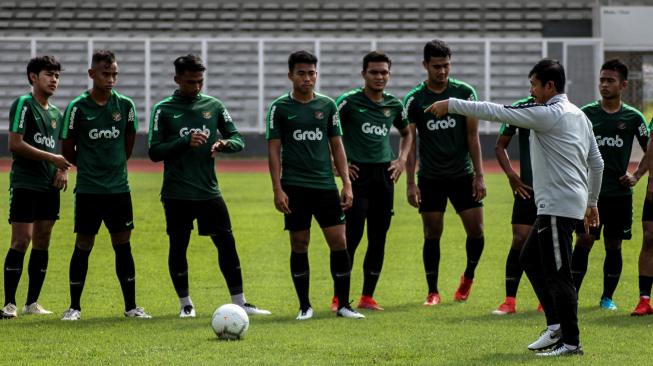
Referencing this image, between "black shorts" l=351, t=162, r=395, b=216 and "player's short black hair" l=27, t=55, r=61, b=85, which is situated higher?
"player's short black hair" l=27, t=55, r=61, b=85

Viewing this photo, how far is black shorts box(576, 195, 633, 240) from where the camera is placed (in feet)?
32.0

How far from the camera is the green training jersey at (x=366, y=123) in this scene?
9.91 metres

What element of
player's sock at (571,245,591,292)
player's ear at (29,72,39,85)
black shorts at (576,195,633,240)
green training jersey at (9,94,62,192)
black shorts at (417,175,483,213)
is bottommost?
player's sock at (571,245,591,292)

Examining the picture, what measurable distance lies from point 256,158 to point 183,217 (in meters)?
20.7

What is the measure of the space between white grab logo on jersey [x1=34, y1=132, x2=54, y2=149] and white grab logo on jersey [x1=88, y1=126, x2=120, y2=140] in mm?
505

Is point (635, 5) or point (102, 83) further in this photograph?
point (635, 5)

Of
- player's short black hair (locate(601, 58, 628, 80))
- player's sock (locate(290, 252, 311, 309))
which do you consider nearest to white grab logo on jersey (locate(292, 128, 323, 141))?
player's sock (locate(290, 252, 311, 309))

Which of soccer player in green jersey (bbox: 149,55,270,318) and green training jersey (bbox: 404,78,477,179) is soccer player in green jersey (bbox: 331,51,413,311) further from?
soccer player in green jersey (bbox: 149,55,270,318)

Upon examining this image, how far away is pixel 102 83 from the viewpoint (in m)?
9.15

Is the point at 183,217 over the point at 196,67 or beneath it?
beneath

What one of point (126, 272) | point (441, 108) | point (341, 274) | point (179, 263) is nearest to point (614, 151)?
point (341, 274)

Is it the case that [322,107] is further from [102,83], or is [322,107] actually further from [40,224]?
[40,224]

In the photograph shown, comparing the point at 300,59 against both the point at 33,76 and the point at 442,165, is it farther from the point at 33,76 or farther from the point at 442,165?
the point at 33,76

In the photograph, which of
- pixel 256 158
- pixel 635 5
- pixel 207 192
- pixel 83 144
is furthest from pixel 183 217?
pixel 635 5
